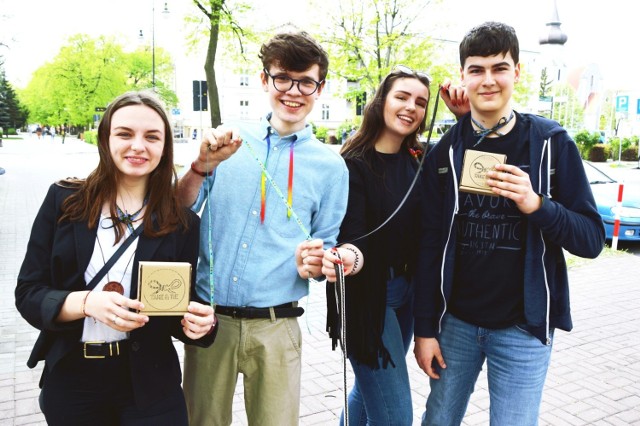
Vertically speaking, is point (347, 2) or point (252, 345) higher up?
point (347, 2)

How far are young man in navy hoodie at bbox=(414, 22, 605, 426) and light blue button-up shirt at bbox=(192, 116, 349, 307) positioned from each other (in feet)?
1.72

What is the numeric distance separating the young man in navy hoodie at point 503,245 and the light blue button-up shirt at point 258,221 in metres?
0.52

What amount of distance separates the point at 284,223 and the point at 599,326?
4.73m

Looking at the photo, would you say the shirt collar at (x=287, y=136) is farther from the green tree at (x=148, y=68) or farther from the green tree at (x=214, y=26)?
the green tree at (x=148, y=68)

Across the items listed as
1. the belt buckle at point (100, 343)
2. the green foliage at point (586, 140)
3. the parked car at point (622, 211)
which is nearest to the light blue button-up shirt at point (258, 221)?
the belt buckle at point (100, 343)

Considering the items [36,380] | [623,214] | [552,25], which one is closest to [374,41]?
[623,214]

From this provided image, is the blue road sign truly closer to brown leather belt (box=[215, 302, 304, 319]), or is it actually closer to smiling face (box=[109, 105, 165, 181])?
brown leather belt (box=[215, 302, 304, 319])

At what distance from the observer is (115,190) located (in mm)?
1982

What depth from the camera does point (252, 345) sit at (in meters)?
2.17

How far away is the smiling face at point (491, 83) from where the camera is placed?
2.13m

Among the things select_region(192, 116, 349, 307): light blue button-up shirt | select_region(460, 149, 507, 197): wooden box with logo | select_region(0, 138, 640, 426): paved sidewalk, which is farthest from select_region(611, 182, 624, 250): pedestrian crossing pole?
select_region(192, 116, 349, 307): light blue button-up shirt

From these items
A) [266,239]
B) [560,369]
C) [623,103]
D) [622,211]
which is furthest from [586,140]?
[266,239]

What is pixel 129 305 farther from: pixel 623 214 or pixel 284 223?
pixel 623 214

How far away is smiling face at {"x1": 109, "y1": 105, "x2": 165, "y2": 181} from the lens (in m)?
1.93
